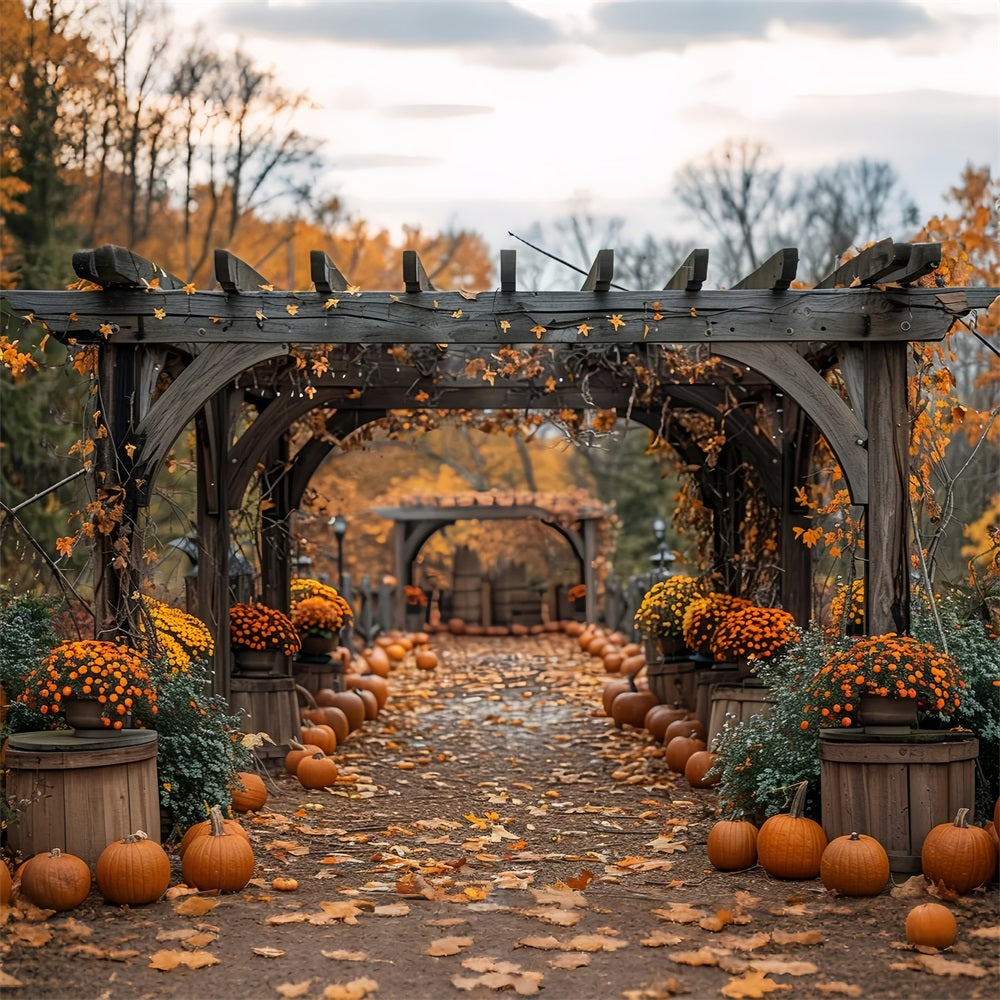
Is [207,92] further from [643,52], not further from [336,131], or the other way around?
[643,52]

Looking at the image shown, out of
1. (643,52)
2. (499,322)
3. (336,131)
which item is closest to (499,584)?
(336,131)

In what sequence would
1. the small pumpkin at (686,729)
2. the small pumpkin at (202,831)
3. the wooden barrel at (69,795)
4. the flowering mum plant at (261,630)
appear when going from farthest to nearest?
the small pumpkin at (686,729), the flowering mum plant at (261,630), the small pumpkin at (202,831), the wooden barrel at (69,795)

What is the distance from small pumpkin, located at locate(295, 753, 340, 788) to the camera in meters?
8.08

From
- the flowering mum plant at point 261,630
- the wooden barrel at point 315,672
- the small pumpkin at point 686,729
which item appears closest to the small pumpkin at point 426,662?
the wooden barrel at point 315,672

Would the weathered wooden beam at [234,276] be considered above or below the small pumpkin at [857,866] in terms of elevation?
above

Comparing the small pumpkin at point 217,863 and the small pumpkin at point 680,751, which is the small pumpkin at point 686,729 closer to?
the small pumpkin at point 680,751

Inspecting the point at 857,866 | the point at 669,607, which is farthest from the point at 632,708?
the point at 857,866

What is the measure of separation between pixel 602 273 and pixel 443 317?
870mm

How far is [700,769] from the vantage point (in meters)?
7.98

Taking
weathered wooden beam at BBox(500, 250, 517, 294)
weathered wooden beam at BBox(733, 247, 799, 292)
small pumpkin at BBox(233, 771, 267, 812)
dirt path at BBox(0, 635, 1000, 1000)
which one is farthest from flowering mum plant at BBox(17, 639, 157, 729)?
weathered wooden beam at BBox(733, 247, 799, 292)

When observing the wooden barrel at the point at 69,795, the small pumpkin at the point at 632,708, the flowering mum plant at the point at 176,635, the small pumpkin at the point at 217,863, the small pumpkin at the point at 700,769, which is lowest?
the small pumpkin at the point at 632,708

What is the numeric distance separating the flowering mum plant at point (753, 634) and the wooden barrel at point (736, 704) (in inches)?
10.9

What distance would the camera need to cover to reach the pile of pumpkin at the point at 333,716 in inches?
320

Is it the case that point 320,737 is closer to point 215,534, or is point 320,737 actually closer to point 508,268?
point 215,534
